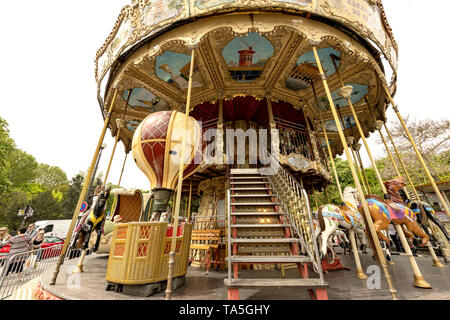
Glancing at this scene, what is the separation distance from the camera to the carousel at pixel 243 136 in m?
3.91

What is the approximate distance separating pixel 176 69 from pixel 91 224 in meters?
6.51

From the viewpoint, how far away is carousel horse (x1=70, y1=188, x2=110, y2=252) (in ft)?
17.0

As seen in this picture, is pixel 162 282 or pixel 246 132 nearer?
pixel 162 282

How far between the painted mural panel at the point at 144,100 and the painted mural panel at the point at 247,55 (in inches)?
162

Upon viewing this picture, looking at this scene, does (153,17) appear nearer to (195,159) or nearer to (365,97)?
(195,159)

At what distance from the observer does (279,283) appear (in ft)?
→ 9.13

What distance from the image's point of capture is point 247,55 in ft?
24.3

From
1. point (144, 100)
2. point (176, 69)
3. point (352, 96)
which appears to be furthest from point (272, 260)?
point (144, 100)

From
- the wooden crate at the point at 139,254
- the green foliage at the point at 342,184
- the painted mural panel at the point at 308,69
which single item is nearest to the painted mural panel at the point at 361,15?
the painted mural panel at the point at 308,69

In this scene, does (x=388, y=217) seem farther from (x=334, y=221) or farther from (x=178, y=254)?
(x=178, y=254)

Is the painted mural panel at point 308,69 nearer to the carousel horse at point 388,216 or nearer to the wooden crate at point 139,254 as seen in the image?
the carousel horse at point 388,216

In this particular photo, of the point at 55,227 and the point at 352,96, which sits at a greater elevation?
the point at 352,96

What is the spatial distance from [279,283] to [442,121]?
2236 centimetres
